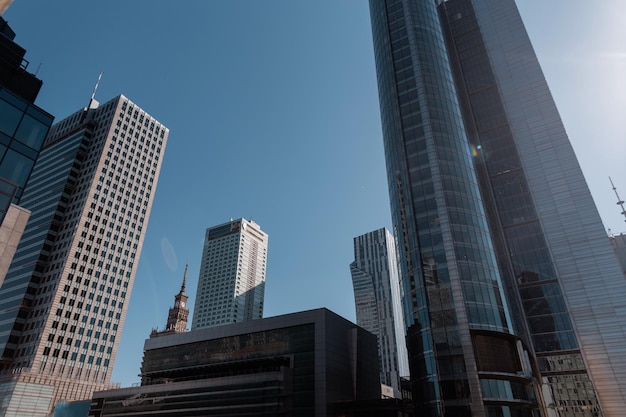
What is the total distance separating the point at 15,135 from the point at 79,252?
104800 millimetres

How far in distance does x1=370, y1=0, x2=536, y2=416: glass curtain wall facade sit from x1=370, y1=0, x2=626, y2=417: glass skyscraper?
0.24 meters

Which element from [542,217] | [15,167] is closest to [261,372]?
[15,167]

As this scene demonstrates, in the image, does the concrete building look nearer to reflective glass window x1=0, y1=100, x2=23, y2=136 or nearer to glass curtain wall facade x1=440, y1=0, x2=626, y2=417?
reflective glass window x1=0, y1=100, x2=23, y2=136

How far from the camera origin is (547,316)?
84.7 metres

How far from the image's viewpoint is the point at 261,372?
7906cm

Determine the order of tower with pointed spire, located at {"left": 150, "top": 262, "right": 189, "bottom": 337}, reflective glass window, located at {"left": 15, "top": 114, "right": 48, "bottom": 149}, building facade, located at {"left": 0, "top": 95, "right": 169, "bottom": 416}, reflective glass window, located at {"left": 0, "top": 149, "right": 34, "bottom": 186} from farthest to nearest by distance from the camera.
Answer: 1. tower with pointed spire, located at {"left": 150, "top": 262, "right": 189, "bottom": 337}
2. building facade, located at {"left": 0, "top": 95, "right": 169, "bottom": 416}
3. reflective glass window, located at {"left": 15, "top": 114, "right": 48, "bottom": 149}
4. reflective glass window, located at {"left": 0, "top": 149, "right": 34, "bottom": 186}

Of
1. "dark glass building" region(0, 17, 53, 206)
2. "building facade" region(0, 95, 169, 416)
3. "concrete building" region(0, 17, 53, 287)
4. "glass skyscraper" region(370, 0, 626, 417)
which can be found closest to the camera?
"concrete building" region(0, 17, 53, 287)

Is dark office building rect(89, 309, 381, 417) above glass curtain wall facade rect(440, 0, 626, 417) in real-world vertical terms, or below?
below

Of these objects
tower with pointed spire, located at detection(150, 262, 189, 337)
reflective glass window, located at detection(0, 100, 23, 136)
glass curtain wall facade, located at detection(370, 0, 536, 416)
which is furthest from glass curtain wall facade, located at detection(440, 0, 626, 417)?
tower with pointed spire, located at detection(150, 262, 189, 337)

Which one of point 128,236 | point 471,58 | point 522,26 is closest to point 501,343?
point 471,58

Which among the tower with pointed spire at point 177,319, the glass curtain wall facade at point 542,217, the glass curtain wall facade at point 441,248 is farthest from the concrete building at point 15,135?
the tower with pointed spire at point 177,319

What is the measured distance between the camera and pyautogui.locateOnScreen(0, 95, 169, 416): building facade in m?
110

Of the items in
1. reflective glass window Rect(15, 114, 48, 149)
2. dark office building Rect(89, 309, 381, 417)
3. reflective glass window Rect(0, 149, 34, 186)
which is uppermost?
reflective glass window Rect(15, 114, 48, 149)

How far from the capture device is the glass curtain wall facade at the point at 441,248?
63438 mm
